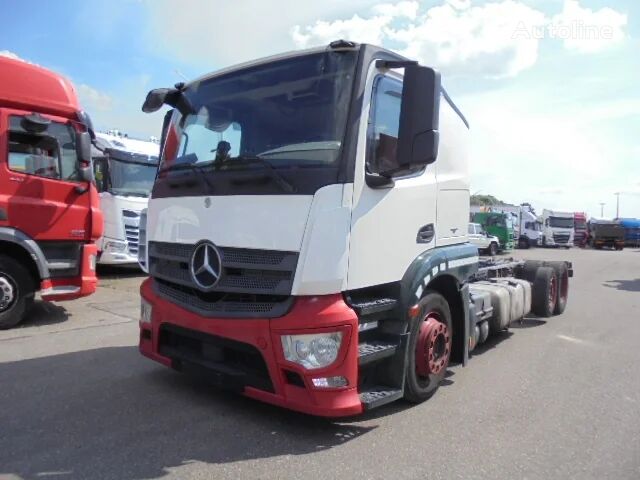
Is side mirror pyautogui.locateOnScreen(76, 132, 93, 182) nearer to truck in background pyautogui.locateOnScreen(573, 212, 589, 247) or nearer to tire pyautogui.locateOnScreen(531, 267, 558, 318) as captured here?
tire pyautogui.locateOnScreen(531, 267, 558, 318)

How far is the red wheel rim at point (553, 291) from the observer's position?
8784 mm

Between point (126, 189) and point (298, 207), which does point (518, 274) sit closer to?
point (298, 207)

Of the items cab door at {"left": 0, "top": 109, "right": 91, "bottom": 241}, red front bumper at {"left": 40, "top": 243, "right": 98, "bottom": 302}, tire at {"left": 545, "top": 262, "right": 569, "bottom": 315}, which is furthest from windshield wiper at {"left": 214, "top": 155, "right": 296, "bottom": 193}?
tire at {"left": 545, "top": 262, "right": 569, "bottom": 315}

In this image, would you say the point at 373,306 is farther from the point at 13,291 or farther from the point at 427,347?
the point at 13,291

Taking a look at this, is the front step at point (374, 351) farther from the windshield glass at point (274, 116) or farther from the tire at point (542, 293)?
the tire at point (542, 293)

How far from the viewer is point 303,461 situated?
341cm

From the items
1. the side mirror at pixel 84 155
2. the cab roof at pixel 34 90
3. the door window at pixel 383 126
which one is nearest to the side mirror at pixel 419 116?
the door window at pixel 383 126

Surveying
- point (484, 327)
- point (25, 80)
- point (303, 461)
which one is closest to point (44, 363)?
point (303, 461)

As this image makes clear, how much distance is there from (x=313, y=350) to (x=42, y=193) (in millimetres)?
5404

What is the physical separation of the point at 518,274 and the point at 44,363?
712 cm

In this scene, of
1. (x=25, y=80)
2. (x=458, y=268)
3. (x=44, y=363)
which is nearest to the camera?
(x=458, y=268)

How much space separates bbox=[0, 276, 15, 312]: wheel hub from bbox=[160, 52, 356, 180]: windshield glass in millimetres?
4088

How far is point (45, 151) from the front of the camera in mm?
7328

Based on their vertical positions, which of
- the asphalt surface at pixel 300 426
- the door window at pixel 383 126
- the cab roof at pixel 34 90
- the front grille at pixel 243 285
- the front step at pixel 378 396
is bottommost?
the asphalt surface at pixel 300 426
